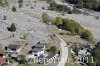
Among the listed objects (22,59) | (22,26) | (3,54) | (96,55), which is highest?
(22,26)

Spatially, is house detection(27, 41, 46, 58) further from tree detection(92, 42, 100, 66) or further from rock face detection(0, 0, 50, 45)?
tree detection(92, 42, 100, 66)

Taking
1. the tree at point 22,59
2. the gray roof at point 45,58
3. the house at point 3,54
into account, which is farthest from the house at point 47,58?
the house at point 3,54

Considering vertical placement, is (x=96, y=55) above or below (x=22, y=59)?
below

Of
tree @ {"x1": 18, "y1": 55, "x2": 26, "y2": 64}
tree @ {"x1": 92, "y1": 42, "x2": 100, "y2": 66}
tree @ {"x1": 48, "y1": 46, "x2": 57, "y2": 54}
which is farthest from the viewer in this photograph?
tree @ {"x1": 48, "y1": 46, "x2": 57, "y2": 54}

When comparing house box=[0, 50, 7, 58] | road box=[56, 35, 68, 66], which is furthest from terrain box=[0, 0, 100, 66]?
house box=[0, 50, 7, 58]

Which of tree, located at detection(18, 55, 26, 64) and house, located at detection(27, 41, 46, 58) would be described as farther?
house, located at detection(27, 41, 46, 58)

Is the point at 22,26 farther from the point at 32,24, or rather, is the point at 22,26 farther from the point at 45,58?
the point at 45,58

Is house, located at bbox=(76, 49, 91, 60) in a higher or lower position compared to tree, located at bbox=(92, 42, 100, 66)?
lower

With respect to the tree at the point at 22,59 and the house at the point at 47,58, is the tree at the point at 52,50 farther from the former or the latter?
the tree at the point at 22,59

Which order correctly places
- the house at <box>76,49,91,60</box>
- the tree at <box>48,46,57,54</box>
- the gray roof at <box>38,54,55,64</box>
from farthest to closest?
the tree at <box>48,46,57,54</box> → the house at <box>76,49,91,60</box> → the gray roof at <box>38,54,55,64</box>

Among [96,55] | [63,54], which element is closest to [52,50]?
[63,54]

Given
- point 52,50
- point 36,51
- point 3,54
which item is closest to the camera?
point 3,54
